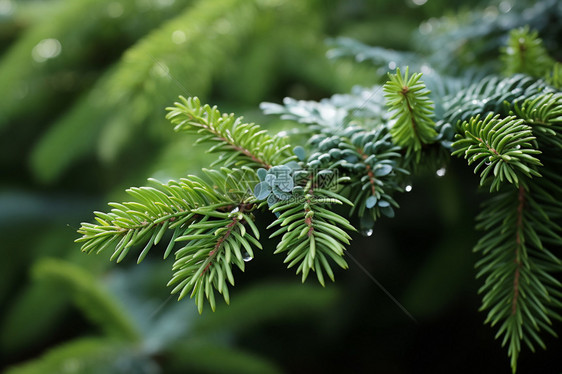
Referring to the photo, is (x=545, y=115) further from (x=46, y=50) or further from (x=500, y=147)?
(x=46, y=50)

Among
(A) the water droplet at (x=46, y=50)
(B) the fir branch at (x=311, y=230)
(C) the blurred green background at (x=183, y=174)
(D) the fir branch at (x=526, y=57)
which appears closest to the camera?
(B) the fir branch at (x=311, y=230)

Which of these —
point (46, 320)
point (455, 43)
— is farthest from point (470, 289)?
point (46, 320)

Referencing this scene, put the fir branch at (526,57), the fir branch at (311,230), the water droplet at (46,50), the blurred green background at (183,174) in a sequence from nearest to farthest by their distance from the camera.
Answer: the fir branch at (311,230), the fir branch at (526,57), the blurred green background at (183,174), the water droplet at (46,50)

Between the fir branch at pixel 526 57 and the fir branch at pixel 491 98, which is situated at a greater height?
the fir branch at pixel 526 57

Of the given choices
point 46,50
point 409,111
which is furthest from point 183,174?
point 46,50

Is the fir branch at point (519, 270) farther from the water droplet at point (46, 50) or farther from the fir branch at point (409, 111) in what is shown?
the water droplet at point (46, 50)

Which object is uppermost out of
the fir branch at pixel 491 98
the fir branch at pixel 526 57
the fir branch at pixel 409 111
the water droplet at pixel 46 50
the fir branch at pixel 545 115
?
the water droplet at pixel 46 50

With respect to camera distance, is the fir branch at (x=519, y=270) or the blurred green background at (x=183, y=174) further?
the blurred green background at (x=183, y=174)

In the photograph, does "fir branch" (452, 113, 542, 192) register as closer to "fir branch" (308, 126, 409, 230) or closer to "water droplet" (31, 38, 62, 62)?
"fir branch" (308, 126, 409, 230)

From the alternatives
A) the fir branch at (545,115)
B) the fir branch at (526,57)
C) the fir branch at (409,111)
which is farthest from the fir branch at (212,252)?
the fir branch at (526,57)
